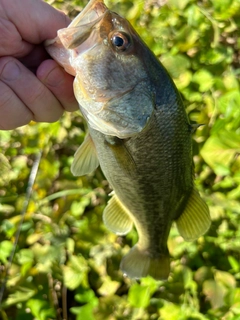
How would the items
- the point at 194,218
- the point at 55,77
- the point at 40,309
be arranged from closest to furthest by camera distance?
the point at 55,77, the point at 194,218, the point at 40,309

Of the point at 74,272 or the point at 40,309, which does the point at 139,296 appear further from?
the point at 40,309

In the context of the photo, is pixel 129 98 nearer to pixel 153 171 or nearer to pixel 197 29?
pixel 153 171

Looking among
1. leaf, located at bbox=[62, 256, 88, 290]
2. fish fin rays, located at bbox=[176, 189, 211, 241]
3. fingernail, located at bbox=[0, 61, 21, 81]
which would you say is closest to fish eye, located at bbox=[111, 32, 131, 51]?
fingernail, located at bbox=[0, 61, 21, 81]

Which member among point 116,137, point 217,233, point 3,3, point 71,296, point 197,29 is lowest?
point 71,296

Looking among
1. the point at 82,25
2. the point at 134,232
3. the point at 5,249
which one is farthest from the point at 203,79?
the point at 5,249

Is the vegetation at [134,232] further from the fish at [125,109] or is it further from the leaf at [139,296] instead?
the fish at [125,109]

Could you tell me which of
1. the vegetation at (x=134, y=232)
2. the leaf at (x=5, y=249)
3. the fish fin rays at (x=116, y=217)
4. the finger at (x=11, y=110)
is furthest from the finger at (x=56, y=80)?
the leaf at (x=5, y=249)

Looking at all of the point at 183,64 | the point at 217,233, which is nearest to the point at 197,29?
the point at 183,64
